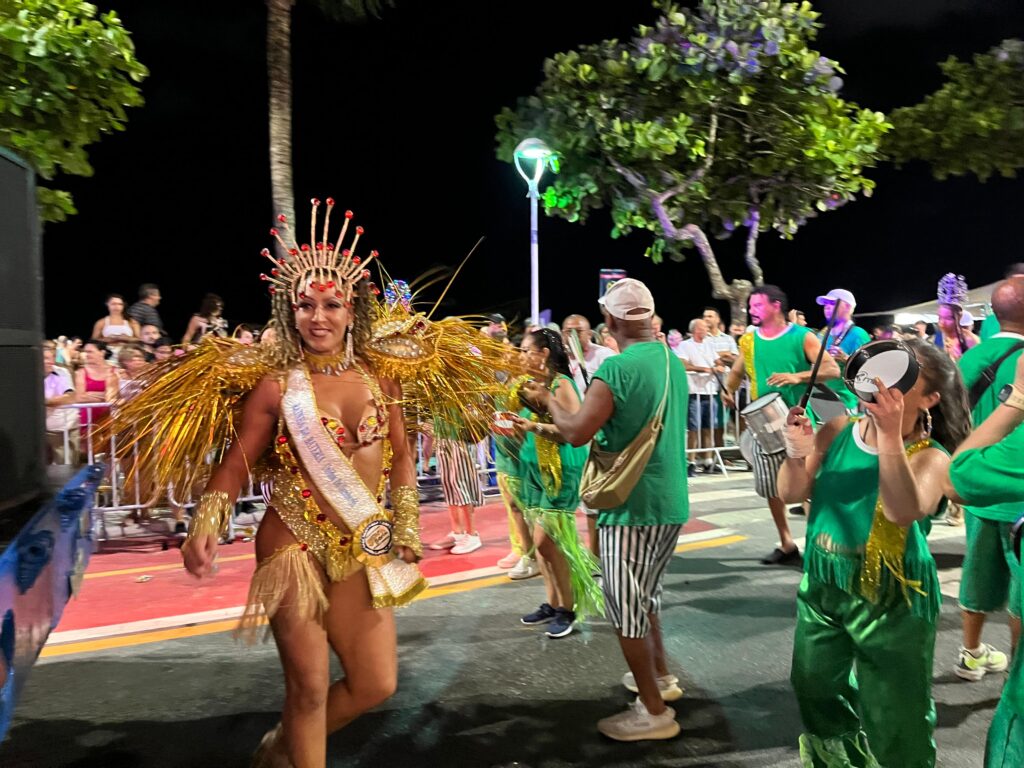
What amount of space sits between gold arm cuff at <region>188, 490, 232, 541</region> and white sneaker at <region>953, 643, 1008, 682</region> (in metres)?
3.69

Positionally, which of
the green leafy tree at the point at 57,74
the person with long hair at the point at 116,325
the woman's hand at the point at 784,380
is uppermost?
the green leafy tree at the point at 57,74

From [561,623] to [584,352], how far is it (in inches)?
100

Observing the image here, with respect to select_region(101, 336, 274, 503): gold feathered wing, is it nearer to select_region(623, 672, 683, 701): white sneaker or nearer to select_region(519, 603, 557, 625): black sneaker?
select_region(623, 672, 683, 701): white sneaker

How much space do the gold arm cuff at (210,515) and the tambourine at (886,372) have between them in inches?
84.1

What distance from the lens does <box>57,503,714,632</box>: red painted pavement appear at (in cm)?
516

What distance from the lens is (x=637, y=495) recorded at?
3453 mm

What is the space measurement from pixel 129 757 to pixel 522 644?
6.86ft

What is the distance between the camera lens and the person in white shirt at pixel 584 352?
16.9 ft

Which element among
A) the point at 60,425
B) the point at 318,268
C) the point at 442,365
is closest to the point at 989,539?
the point at 442,365

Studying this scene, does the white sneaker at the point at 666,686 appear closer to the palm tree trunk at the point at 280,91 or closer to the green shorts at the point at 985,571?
the green shorts at the point at 985,571

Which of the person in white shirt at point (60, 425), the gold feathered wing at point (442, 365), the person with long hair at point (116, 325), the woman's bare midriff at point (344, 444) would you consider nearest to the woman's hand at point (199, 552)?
the woman's bare midriff at point (344, 444)

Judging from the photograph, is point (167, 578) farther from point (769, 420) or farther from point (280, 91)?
point (280, 91)

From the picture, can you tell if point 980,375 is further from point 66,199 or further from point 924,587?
point 66,199

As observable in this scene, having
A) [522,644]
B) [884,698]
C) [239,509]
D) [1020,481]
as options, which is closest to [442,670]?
[522,644]
